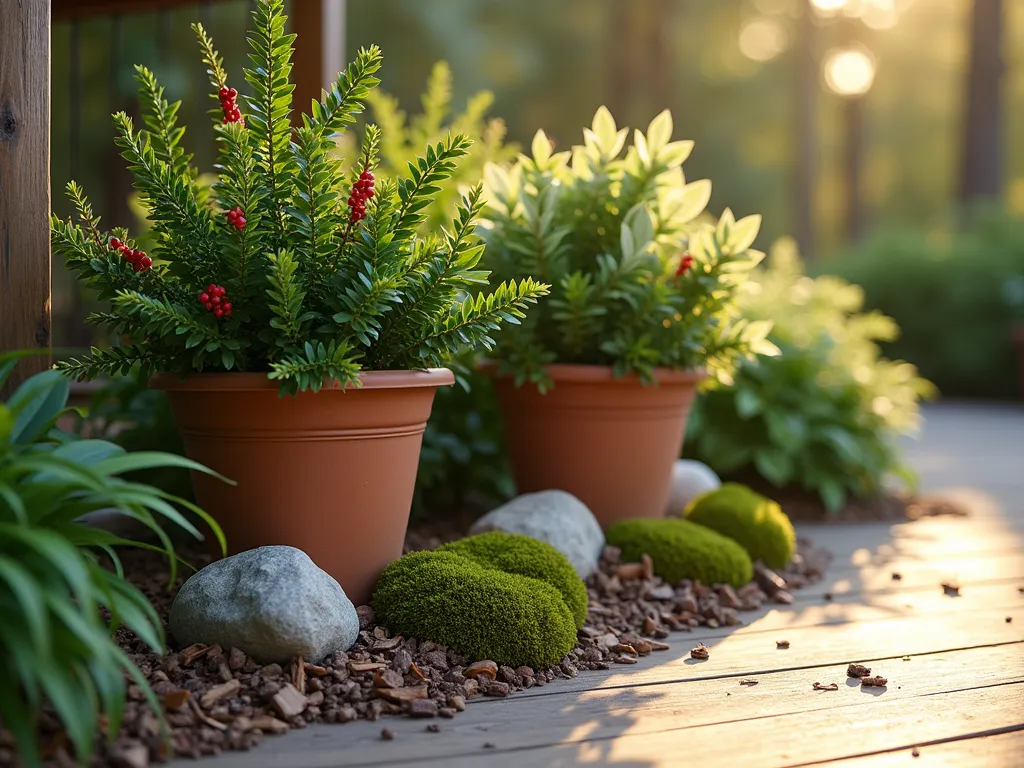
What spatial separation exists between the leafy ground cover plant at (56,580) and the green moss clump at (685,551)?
4.52ft

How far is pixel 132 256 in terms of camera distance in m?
1.96

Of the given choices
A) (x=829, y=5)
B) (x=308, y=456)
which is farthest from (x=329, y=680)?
(x=829, y=5)

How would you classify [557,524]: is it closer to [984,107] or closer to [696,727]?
[696,727]

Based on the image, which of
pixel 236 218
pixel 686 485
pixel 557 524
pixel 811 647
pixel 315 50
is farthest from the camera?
pixel 686 485

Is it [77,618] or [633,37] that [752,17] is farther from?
[77,618]

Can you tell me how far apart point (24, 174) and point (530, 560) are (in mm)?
1353

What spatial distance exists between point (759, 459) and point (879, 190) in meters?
24.2

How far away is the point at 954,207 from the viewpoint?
10.7 meters

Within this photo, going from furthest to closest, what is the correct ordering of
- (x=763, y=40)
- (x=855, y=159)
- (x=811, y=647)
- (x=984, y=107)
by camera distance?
1. (x=763, y=40)
2. (x=855, y=159)
3. (x=984, y=107)
4. (x=811, y=647)

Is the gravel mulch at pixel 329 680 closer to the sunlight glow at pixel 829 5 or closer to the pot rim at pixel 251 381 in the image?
the pot rim at pixel 251 381

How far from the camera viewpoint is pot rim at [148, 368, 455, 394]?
192cm

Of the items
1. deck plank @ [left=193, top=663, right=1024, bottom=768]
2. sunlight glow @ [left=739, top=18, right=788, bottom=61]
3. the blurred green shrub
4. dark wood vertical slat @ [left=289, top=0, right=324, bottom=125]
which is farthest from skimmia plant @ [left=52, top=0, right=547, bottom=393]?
sunlight glow @ [left=739, top=18, right=788, bottom=61]

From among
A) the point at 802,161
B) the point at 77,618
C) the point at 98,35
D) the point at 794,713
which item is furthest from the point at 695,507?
the point at 802,161

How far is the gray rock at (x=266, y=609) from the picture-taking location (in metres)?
1.76
